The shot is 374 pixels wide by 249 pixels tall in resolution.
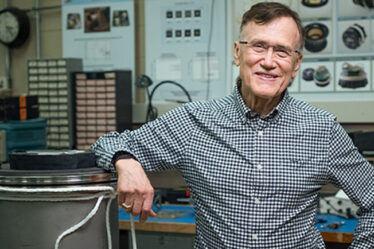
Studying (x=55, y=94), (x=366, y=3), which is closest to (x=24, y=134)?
(x=55, y=94)

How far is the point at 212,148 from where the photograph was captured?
134 centimetres

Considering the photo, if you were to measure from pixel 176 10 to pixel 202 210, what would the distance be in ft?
7.54

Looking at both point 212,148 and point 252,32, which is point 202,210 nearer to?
point 212,148

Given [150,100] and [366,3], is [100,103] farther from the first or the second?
[366,3]

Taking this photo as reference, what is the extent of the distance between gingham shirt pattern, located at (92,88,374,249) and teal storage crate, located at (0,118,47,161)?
192cm

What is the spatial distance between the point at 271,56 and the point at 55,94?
7.74 ft

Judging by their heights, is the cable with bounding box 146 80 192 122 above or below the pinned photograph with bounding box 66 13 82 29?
below

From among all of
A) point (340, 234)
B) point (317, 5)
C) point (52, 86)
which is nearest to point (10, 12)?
point (52, 86)

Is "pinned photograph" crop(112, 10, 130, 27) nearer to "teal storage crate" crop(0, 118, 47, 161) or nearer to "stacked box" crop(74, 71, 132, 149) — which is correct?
"stacked box" crop(74, 71, 132, 149)

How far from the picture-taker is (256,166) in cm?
128

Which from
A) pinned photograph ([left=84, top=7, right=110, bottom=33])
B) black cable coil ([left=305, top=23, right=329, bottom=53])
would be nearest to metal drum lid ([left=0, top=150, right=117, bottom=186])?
black cable coil ([left=305, top=23, right=329, bottom=53])

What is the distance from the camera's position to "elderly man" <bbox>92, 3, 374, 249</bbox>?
1266 millimetres

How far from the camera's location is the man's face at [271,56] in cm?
129

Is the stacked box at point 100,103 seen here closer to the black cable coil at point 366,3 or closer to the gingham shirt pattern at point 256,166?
the black cable coil at point 366,3
